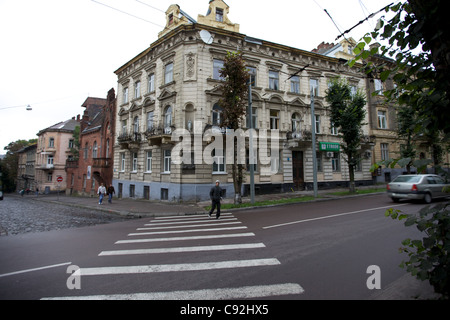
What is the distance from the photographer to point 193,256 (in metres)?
5.55

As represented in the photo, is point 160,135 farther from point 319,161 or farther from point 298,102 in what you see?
point 319,161

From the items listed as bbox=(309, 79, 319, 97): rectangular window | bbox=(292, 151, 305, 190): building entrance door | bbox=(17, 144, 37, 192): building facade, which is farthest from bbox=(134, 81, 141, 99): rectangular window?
bbox=(17, 144, 37, 192): building facade

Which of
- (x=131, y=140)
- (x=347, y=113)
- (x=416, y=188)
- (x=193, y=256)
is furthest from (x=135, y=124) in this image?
(x=416, y=188)

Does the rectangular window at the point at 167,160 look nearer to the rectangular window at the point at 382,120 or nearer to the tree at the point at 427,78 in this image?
the tree at the point at 427,78

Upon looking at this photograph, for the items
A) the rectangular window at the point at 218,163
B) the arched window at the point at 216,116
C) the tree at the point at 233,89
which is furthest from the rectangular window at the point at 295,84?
the rectangular window at the point at 218,163

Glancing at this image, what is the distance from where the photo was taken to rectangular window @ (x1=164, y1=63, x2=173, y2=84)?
20.7 metres

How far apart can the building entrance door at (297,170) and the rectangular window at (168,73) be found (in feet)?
44.0

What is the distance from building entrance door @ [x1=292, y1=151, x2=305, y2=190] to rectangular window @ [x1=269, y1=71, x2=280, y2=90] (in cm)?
658

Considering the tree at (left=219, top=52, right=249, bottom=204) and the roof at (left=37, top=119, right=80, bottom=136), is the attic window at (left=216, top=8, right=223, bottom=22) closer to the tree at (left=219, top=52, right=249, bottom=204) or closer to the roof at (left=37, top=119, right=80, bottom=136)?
the tree at (left=219, top=52, right=249, bottom=204)

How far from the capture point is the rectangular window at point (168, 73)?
20652 millimetres

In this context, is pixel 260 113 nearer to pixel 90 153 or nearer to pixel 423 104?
pixel 423 104

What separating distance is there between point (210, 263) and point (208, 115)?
15.2 metres
